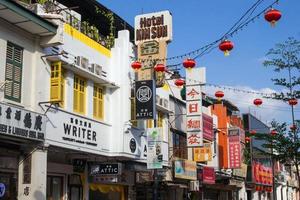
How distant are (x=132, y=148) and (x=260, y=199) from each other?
101 feet

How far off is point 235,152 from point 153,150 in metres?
15.9

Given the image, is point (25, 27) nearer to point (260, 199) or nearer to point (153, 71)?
point (153, 71)

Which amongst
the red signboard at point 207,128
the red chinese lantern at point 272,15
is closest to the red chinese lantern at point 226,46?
the red chinese lantern at point 272,15

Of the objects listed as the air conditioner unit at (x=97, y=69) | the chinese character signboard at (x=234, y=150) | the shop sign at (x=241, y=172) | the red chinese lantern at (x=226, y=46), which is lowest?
the shop sign at (x=241, y=172)

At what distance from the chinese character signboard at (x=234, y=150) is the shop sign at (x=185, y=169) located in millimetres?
7451

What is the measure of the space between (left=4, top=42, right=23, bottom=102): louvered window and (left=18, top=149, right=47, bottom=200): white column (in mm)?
1856

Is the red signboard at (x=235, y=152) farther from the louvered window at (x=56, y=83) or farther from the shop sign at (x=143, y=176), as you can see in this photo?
the louvered window at (x=56, y=83)

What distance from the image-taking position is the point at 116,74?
2236cm

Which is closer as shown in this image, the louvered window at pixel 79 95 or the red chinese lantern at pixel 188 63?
the red chinese lantern at pixel 188 63

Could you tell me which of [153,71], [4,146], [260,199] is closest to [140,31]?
[153,71]

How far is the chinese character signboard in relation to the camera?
121 ft

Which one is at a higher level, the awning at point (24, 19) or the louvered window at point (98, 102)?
the awning at point (24, 19)

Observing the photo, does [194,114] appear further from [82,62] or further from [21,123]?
[21,123]

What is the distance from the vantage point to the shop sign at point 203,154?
3091 cm
